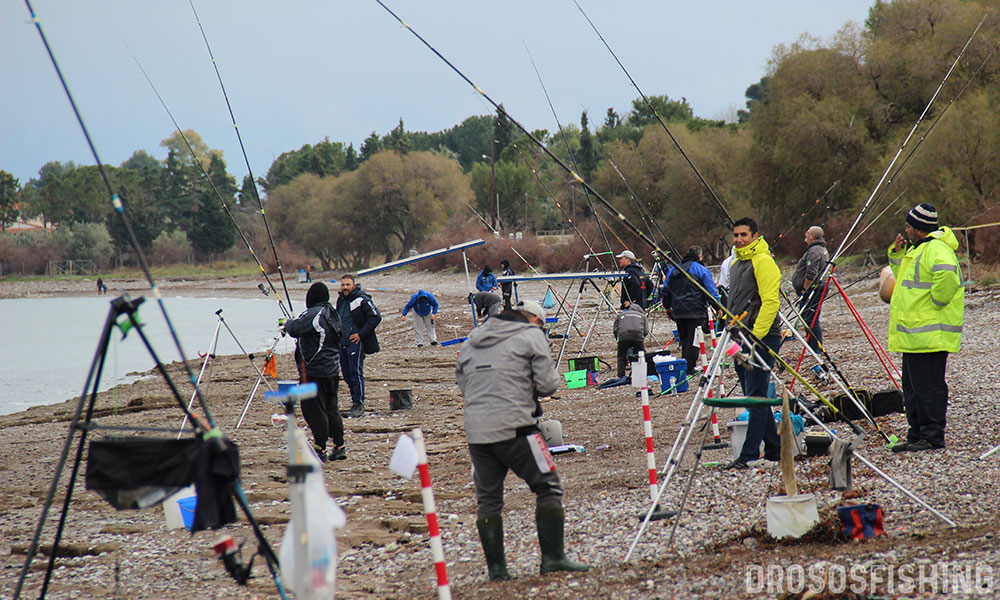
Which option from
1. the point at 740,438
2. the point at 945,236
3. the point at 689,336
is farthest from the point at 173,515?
the point at 689,336

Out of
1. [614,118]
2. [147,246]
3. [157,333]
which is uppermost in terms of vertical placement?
[614,118]

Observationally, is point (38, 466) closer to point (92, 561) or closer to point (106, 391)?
point (92, 561)

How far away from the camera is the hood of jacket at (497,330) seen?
4.97m

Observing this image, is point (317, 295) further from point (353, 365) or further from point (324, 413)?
point (353, 365)

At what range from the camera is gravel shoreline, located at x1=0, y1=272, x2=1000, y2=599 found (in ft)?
15.2

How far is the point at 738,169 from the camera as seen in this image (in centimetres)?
3753

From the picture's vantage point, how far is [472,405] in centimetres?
493

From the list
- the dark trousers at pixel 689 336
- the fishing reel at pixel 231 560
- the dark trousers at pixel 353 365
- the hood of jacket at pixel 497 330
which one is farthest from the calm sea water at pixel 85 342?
the dark trousers at pixel 689 336

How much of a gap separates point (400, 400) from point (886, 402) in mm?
6711

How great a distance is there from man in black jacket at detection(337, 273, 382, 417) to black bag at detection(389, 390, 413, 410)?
3.99ft

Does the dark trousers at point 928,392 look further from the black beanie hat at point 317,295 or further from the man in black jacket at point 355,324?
the man in black jacket at point 355,324

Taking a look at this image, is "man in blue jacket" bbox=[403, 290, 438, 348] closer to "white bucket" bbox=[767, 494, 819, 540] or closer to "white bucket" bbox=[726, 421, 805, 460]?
"white bucket" bbox=[726, 421, 805, 460]

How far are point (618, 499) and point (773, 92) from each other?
107ft

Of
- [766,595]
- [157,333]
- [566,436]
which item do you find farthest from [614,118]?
[766,595]
